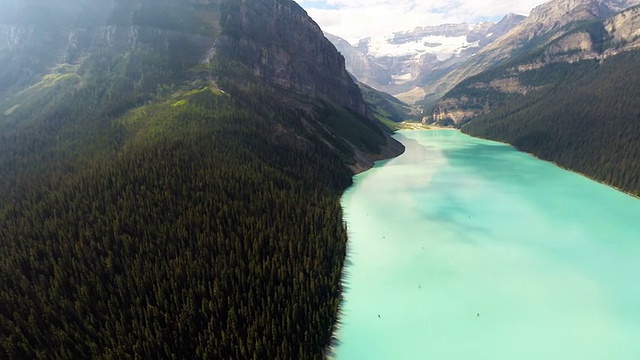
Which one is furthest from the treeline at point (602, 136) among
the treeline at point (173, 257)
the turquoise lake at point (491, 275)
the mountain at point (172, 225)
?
the treeline at point (173, 257)

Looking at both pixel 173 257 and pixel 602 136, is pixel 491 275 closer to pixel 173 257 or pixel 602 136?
pixel 173 257

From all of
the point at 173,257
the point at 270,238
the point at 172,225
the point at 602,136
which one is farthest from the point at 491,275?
the point at 602,136

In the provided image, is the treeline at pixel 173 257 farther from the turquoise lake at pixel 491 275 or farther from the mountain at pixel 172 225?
the turquoise lake at pixel 491 275

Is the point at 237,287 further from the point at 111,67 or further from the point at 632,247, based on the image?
the point at 111,67

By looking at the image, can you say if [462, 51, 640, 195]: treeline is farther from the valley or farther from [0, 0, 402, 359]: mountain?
[0, 0, 402, 359]: mountain

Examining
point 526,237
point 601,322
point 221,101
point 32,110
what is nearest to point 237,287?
point 601,322
